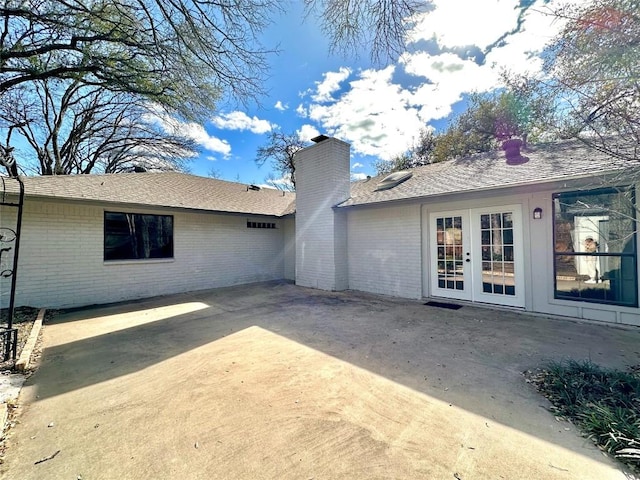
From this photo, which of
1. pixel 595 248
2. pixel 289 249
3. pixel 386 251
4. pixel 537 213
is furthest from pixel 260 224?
pixel 595 248

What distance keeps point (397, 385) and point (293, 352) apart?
5.15ft

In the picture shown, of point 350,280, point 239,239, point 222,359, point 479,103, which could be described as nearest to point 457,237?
point 350,280

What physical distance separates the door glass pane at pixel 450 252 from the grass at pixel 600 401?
3.42 meters

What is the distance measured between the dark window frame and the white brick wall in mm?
4449

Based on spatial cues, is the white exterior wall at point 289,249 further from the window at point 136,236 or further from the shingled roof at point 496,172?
the window at point 136,236

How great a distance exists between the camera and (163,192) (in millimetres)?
8828

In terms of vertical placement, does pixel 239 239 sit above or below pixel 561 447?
above

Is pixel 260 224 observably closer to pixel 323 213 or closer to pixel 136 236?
pixel 323 213

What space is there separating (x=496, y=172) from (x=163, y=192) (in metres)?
9.57

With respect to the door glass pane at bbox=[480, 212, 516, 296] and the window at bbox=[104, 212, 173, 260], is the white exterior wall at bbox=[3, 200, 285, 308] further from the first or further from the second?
the door glass pane at bbox=[480, 212, 516, 296]

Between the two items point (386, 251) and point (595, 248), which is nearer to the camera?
point (595, 248)

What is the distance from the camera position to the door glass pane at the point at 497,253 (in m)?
5.91

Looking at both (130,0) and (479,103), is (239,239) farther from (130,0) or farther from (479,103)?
(479,103)

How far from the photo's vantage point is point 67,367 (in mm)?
3568
